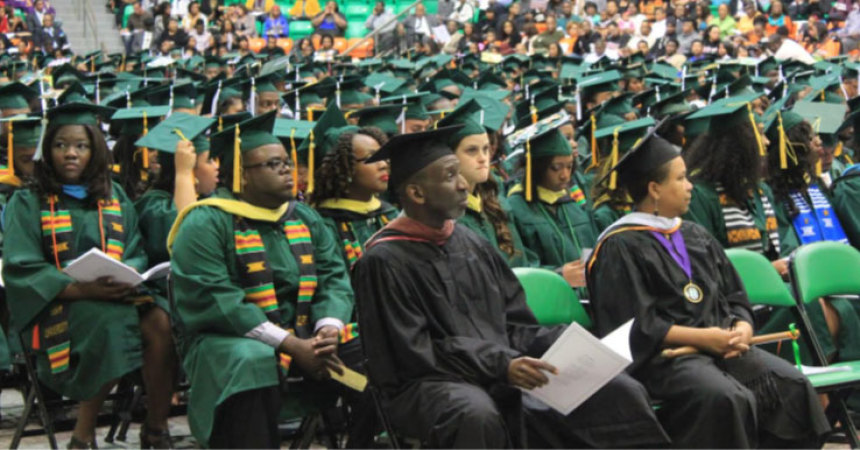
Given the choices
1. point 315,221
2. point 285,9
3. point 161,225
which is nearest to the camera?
point 315,221

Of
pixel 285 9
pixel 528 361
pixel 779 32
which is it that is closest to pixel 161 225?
pixel 528 361

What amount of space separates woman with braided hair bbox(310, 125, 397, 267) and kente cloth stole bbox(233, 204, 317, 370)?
43 cm

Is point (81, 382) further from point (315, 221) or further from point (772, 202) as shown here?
point (772, 202)

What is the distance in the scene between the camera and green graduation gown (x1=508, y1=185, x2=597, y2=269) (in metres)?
5.83

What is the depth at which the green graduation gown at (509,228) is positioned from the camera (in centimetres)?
547

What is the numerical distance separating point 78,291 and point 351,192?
123 cm

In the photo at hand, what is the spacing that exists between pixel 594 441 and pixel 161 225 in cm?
246

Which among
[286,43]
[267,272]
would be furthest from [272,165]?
[286,43]

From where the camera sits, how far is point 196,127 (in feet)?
18.6

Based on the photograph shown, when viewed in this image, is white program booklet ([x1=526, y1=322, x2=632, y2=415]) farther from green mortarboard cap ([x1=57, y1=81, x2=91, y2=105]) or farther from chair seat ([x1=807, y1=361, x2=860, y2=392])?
green mortarboard cap ([x1=57, y1=81, x2=91, y2=105])

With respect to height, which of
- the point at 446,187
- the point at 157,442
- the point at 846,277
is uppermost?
the point at 446,187

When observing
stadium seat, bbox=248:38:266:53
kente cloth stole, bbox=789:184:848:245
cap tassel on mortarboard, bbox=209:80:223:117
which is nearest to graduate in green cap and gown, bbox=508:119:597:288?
kente cloth stole, bbox=789:184:848:245

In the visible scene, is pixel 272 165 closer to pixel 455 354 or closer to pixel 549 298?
pixel 549 298

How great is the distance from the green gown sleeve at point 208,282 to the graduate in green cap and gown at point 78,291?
582mm
